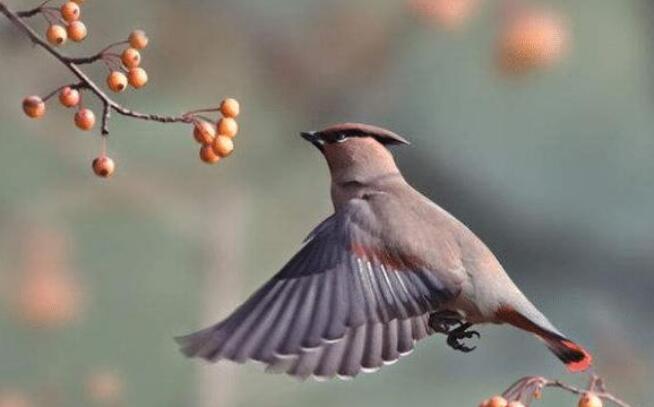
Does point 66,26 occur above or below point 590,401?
above

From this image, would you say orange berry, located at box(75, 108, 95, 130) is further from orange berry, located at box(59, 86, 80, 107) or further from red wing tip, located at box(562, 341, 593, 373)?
red wing tip, located at box(562, 341, 593, 373)

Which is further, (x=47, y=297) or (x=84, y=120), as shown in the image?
(x=47, y=297)

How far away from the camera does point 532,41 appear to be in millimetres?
2865

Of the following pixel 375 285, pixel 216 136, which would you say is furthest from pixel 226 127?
pixel 375 285

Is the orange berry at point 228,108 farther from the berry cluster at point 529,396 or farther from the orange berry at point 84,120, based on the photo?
the berry cluster at point 529,396

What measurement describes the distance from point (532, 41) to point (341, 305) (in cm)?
159

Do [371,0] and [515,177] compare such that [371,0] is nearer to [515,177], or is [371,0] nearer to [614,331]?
[515,177]

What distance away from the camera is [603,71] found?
10.1ft

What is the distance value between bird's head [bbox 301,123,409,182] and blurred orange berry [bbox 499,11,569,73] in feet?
4.33

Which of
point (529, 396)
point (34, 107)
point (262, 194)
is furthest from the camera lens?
point (262, 194)

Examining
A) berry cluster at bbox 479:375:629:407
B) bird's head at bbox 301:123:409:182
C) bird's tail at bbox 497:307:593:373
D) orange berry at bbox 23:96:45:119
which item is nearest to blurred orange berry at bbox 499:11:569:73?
bird's head at bbox 301:123:409:182

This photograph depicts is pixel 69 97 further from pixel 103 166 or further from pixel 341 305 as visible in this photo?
pixel 341 305

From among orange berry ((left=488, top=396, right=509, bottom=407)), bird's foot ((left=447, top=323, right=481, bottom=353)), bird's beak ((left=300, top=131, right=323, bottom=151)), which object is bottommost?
orange berry ((left=488, top=396, right=509, bottom=407))

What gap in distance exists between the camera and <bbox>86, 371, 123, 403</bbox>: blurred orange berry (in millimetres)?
2836
